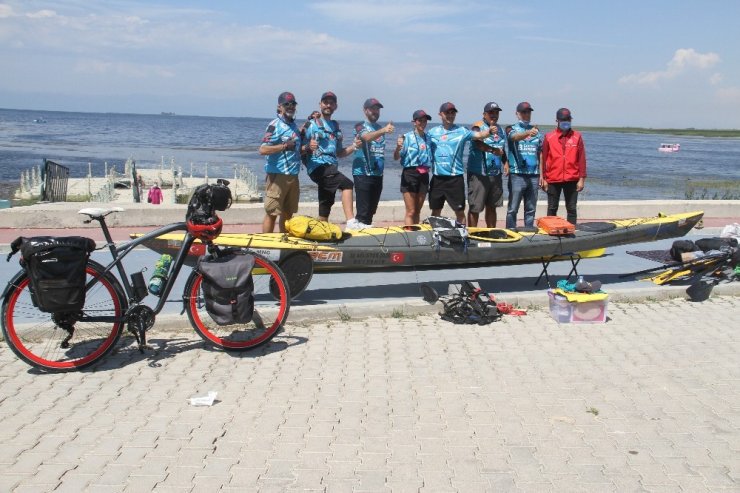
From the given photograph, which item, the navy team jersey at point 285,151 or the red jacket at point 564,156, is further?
the red jacket at point 564,156

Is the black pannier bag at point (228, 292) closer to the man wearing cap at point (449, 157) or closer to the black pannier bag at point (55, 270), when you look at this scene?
the black pannier bag at point (55, 270)

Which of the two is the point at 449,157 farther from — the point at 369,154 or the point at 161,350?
the point at 161,350

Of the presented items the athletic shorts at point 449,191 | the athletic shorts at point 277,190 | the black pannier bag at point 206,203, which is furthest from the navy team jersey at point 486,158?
the black pannier bag at point 206,203

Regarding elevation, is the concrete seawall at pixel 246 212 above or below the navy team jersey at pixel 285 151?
below

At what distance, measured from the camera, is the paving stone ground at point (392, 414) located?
3727 millimetres

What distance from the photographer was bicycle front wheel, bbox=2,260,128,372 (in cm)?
500

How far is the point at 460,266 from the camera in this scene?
7281 mm

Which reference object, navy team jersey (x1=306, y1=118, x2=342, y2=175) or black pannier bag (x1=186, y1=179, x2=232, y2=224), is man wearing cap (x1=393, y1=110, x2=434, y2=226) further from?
black pannier bag (x1=186, y1=179, x2=232, y2=224)

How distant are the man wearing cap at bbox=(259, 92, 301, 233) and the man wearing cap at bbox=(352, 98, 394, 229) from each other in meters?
0.75

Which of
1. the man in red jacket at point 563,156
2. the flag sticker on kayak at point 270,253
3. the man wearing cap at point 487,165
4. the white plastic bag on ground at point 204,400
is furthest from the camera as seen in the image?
the man in red jacket at point 563,156

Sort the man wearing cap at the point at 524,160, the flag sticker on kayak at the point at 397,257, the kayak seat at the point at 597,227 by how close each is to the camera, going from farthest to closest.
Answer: the man wearing cap at the point at 524,160
the kayak seat at the point at 597,227
the flag sticker on kayak at the point at 397,257

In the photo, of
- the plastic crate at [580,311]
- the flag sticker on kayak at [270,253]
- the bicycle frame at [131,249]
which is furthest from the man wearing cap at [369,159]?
the bicycle frame at [131,249]

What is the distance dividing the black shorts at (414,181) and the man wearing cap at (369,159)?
320 mm

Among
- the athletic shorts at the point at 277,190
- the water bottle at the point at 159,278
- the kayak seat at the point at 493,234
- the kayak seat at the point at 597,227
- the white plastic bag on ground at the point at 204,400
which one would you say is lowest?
the white plastic bag on ground at the point at 204,400
